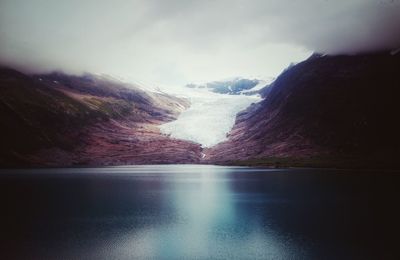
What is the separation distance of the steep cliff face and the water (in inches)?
3082

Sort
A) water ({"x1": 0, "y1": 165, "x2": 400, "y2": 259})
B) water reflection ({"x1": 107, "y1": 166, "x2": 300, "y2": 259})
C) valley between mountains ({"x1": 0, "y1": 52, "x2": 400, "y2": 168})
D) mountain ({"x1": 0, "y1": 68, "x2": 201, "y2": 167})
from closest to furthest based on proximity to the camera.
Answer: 1. water reflection ({"x1": 107, "y1": 166, "x2": 300, "y2": 259})
2. water ({"x1": 0, "y1": 165, "x2": 400, "y2": 259})
3. valley between mountains ({"x1": 0, "y1": 52, "x2": 400, "y2": 168})
4. mountain ({"x1": 0, "y1": 68, "x2": 201, "y2": 167})

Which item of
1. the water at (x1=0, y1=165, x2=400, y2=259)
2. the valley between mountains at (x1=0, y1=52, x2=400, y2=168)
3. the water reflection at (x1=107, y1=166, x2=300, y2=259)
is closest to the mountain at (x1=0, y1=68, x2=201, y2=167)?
the valley between mountains at (x1=0, y1=52, x2=400, y2=168)

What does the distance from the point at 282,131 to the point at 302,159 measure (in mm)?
34270

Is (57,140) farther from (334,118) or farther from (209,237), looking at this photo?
(209,237)

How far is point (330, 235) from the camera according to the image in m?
34.9

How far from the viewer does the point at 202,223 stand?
1625 inches

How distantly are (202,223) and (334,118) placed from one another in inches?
5229

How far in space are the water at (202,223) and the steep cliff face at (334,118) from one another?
257 feet

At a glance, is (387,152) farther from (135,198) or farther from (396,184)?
(135,198)

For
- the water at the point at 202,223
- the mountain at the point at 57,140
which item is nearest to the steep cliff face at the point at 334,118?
the mountain at the point at 57,140

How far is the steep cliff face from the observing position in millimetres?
143000

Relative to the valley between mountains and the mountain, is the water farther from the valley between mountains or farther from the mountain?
the mountain

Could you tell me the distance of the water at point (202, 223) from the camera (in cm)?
3002

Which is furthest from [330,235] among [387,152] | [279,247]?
[387,152]
